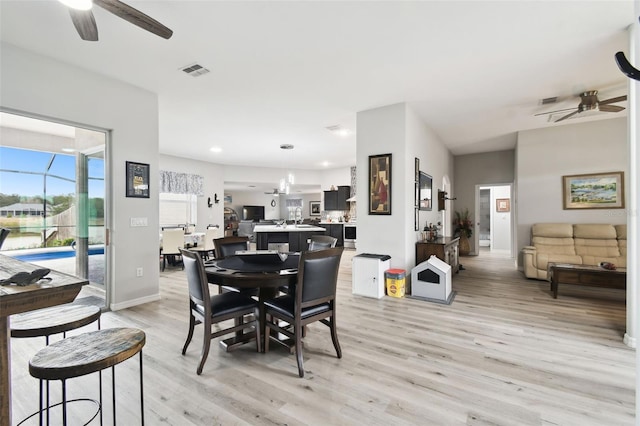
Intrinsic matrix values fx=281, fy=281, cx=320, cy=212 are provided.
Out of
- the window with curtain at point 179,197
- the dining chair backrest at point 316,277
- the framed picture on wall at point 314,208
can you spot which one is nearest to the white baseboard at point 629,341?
the dining chair backrest at point 316,277

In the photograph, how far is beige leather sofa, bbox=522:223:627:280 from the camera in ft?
15.4

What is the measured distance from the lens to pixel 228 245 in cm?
347

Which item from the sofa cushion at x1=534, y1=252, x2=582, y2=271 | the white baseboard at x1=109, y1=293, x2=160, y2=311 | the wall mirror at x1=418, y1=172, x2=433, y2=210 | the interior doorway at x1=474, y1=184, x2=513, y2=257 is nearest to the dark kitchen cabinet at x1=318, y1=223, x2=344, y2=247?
the wall mirror at x1=418, y1=172, x2=433, y2=210

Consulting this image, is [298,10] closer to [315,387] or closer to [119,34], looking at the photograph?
[119,34]

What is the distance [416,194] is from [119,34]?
4222 mm

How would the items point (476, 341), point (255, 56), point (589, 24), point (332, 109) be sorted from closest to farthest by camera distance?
point (589, 24)
point (476, 341)
point (255, 56)
point (332, 109)

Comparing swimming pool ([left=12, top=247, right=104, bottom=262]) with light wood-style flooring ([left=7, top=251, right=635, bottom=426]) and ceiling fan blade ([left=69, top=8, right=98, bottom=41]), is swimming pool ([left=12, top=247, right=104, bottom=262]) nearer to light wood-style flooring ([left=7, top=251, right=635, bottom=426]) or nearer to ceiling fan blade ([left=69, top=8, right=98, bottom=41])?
light wood-style flooring ([left=7, top=251, right=635, bottom=426])

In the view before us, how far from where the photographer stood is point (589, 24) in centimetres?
251

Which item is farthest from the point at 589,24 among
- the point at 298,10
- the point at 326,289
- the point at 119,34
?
the point at 119,34

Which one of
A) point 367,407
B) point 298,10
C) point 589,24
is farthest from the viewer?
point 589,24

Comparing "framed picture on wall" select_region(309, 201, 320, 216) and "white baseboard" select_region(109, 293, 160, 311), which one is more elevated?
"framed picture on wall" select_region(309, 201, 320, 216)

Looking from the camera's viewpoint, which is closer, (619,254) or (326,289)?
(326,289)

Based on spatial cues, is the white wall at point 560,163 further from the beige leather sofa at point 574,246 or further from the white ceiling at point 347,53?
the white ceiling at point 347,53

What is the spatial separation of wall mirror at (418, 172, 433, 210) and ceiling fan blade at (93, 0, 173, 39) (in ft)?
13.4
